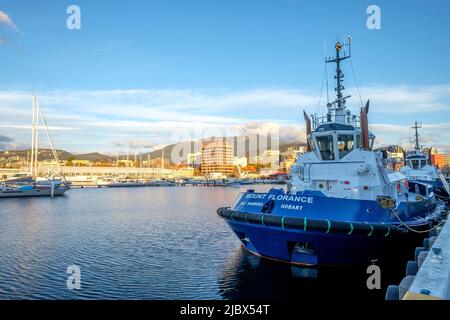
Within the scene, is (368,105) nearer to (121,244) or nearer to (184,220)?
(121,244)

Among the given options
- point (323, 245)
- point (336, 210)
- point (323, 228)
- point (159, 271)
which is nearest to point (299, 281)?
point (323, 245)

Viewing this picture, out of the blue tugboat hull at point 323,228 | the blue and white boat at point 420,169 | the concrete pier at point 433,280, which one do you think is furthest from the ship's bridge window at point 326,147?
the blue and white boat at point 420,169

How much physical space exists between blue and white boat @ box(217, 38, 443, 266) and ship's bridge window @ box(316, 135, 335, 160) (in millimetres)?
55

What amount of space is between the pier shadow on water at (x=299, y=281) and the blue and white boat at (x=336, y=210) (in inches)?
20.4

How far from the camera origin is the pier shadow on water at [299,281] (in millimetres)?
14984

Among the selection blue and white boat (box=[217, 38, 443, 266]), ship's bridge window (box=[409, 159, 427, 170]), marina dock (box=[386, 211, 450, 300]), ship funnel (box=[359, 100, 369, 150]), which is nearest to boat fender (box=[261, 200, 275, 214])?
blue and white boat (box=[217, 38, 443, 266])

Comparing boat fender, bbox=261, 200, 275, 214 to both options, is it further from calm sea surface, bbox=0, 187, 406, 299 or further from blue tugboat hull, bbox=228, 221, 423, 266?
calm sea surface, bbox=0, 187, 406, 299

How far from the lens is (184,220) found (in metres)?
40.3

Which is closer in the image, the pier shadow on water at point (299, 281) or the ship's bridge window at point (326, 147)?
the pier shadow on water at point (299, 281)

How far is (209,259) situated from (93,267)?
255 inches

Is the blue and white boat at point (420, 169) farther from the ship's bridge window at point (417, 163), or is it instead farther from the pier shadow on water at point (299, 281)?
the pier shadow on water at point (299, 281)

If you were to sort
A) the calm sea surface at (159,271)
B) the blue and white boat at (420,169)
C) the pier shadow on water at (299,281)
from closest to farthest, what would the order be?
the pier shadow on water at (299,281) → the calm sea surface at (159,271) → the blue and white boat at (420,169)

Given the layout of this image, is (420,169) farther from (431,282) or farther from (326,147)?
(431,282)
